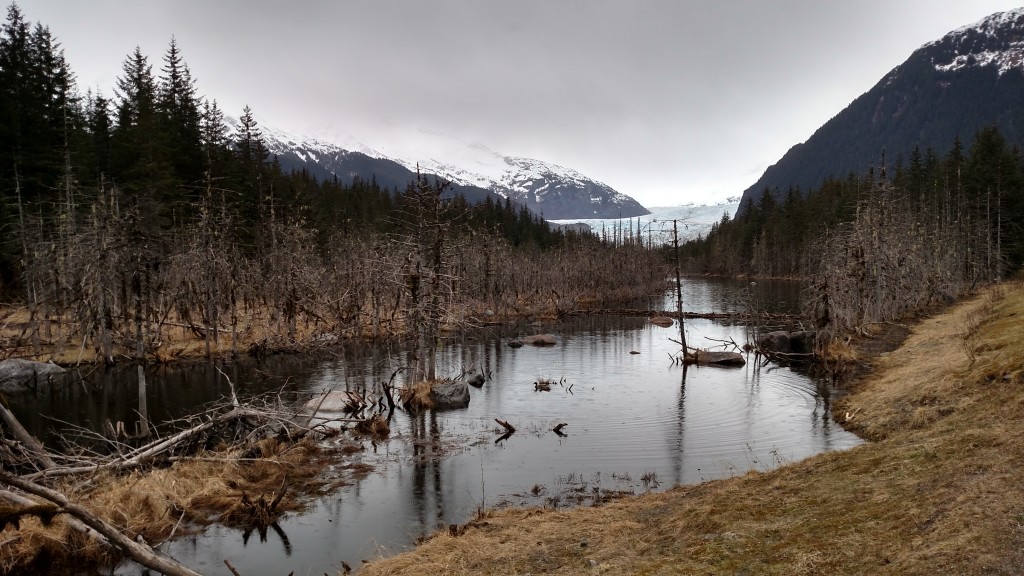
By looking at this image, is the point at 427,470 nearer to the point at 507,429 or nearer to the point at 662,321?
the point at 507,429

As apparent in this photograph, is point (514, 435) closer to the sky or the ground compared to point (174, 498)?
closer to the ground

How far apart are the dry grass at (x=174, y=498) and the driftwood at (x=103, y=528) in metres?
1.67

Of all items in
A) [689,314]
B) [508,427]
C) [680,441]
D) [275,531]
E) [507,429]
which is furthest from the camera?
[689,314]

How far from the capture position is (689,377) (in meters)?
34.7

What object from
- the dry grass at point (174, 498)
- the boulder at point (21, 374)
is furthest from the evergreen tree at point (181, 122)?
the dry grass at point (174, 498)

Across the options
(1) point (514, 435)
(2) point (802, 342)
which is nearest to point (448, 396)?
(1) point (514, 435)

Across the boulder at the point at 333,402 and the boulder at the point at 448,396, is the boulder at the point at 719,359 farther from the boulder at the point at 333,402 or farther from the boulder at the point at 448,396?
the boulder at the point at 333,402

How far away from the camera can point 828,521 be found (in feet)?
27.9

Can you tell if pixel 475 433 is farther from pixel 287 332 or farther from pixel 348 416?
pixel 287 332

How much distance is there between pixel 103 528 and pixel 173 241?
27276mm

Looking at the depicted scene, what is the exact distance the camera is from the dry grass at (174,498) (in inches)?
483

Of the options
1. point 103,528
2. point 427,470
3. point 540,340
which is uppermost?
point 103,528

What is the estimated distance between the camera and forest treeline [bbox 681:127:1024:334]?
43.8m

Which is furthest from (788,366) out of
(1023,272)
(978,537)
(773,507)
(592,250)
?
(592,250)
